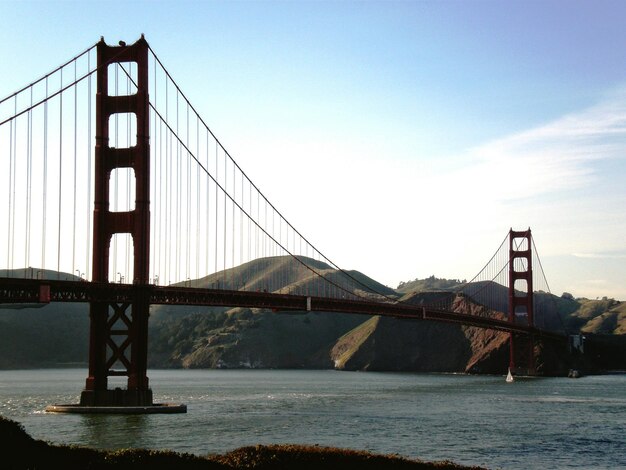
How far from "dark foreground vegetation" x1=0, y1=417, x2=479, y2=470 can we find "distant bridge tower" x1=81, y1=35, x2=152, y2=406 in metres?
34.5

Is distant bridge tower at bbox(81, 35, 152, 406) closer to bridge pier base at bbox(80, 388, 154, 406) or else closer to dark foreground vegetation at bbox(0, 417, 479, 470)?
bridge pier base at bbox(80, 388, 154, 406)

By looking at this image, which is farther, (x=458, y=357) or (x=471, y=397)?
(x=458, y=357)

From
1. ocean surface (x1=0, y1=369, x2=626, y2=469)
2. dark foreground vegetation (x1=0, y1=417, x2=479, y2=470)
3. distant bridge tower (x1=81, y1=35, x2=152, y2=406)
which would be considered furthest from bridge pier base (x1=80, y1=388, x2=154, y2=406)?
dark foreground vegetation (x1=0, y1=417, x2=479, y2=470)

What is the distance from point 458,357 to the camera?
641ft

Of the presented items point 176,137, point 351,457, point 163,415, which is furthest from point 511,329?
point 351,457

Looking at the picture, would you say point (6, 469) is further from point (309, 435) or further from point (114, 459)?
point (309, 435)

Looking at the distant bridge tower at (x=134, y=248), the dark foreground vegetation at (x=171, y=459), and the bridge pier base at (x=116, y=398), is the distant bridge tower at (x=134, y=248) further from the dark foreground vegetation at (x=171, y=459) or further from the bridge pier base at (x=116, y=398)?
the dark foreground vegetation at (x=171, y=459)

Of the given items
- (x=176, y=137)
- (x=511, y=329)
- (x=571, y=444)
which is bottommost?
(x=571, y=444)

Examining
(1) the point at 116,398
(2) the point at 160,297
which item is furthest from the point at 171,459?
(2) the point at 160,297

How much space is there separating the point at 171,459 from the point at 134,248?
3789 cm

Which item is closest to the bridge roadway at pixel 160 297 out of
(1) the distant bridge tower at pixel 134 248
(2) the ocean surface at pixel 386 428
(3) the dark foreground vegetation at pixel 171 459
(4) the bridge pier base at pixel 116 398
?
(1) the distant bridge tower at pixel 134 248

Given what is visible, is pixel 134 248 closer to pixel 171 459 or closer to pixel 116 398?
pixel 116 398

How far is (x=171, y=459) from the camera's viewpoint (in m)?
24.7

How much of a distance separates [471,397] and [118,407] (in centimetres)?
4177
